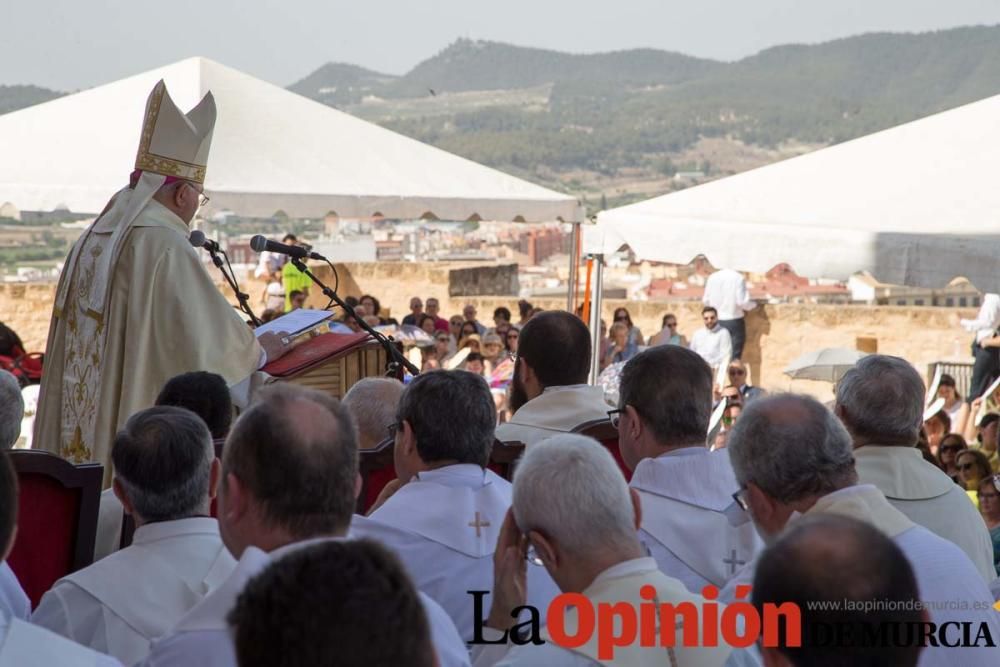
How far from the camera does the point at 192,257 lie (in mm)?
4750

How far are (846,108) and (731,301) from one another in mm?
117057

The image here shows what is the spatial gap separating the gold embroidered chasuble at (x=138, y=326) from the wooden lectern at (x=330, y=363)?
15 centimetres

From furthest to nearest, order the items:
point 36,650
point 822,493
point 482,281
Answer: point 482,281 → point 822,493 → point 36,650

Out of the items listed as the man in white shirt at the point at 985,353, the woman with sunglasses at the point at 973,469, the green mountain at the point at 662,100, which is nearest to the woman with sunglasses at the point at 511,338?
the man in white shirt at the point at 985,353

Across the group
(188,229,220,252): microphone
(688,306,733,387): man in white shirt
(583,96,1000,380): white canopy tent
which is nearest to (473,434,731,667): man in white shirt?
(188,229,220,252): microphone

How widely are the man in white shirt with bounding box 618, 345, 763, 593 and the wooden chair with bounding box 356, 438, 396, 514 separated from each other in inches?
23.3

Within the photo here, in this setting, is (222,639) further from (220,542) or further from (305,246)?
(305,246)

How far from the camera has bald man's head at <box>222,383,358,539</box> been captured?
84.8 inches

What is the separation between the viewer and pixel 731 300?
13.4m

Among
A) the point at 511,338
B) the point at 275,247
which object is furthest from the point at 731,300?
the point at 275,247

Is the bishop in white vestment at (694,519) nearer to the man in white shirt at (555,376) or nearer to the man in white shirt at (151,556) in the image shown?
the man in white shirt at (555,376)

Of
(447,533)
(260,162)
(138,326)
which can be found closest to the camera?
(447,533)

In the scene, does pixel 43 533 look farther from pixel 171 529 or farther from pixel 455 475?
pixel 455 475

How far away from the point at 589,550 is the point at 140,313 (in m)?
→ 2.93
